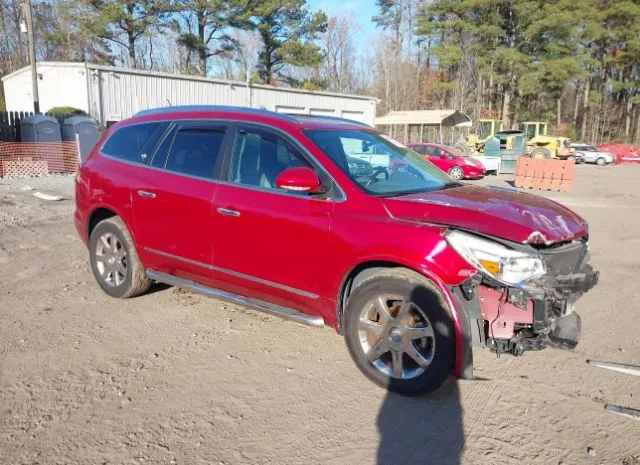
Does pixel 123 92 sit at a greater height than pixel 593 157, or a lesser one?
greater

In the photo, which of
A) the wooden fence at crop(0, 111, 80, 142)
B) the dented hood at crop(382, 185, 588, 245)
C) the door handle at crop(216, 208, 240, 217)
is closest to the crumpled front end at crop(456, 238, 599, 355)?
the dented hood at crop(382, 185, 588, 245)

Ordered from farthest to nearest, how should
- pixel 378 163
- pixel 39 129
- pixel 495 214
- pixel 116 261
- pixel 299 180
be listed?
pixel 39 129
pixel 116 261
pixel 378 163
pixel 299 180
pixel 495 214

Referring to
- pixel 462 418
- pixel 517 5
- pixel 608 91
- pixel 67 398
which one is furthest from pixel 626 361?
pixel 608 91

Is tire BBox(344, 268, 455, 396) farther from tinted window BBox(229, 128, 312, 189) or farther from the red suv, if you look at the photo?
tinted window BBox(229, 128, 312, 189)

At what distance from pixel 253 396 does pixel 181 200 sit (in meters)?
1.77

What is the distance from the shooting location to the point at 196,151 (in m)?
4.35

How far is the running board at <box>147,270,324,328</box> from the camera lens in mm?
3676

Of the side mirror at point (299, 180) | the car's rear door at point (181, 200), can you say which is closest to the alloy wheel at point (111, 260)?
the car's rear door at point (181, 200)

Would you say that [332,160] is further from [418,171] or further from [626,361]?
[626,361]

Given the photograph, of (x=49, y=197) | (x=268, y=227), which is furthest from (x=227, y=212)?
(x=49, y=197)

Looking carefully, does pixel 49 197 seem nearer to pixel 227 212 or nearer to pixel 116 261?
pixel 116 261

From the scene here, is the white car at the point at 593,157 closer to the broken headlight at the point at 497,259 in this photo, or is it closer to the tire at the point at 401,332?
the broken headlight at the point at 497,259

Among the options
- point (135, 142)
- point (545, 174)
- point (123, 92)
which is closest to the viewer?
point (135, 142)

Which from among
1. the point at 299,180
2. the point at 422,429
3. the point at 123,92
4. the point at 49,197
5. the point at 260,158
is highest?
the point at 123,92
